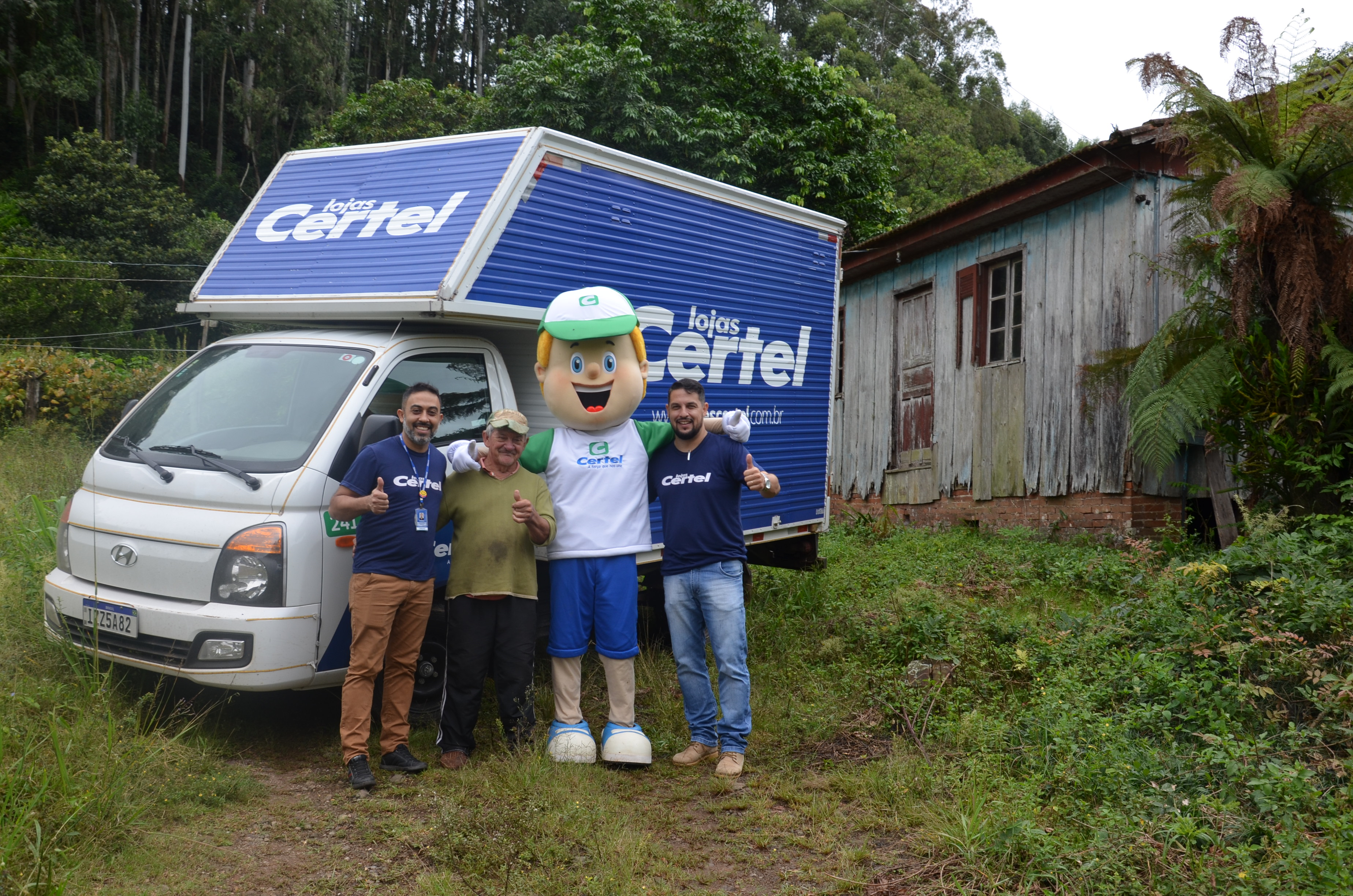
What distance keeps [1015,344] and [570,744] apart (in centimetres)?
819

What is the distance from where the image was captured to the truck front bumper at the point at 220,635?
4668mm

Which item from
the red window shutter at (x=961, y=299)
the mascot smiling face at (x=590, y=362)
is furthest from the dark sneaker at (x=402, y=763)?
the red window shutter at (x=961, y=299)

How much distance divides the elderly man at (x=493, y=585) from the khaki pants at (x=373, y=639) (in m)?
0.24

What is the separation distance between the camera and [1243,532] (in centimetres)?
804

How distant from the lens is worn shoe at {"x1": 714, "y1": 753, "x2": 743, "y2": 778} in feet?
16.7

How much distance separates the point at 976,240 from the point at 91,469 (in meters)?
9.82

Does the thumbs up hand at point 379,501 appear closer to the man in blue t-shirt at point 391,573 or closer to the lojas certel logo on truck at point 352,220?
the man in blue t-shirt at point 391,573

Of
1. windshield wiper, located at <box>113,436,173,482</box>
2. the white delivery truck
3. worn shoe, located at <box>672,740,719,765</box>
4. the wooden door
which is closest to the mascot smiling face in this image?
the white delivery truck

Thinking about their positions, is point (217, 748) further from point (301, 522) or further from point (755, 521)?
point (755, 521)

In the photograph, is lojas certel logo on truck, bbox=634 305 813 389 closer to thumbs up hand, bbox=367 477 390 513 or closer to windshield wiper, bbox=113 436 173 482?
thumbs up hand, bbox=367 477 390 513

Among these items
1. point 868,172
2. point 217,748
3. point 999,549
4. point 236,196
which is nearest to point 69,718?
point 217,748

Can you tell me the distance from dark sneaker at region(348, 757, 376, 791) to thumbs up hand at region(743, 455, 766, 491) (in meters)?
2.17

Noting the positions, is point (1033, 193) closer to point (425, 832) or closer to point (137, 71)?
point (425, 832)

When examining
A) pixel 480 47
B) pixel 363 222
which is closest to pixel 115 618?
pixel 363 222
